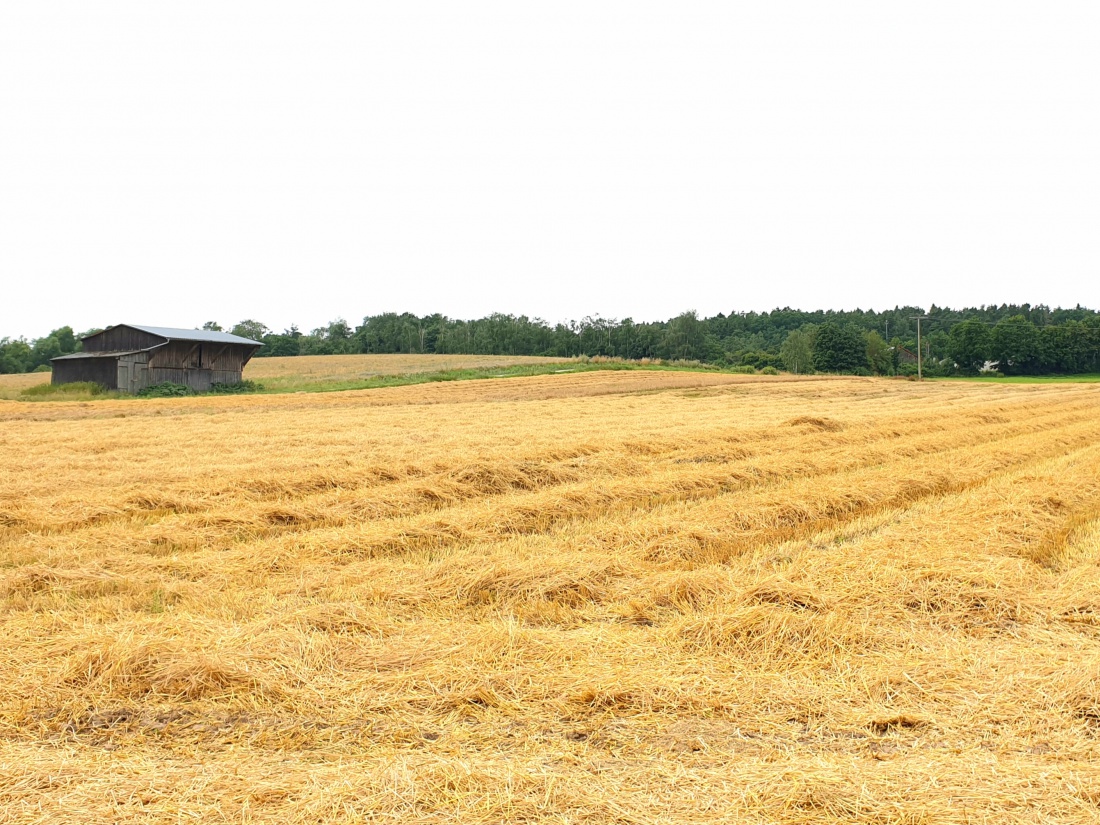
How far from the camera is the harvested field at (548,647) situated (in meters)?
3.86

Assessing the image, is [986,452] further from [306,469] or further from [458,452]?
[306,469]

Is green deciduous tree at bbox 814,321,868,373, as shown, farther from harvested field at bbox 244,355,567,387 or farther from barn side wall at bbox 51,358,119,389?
barn side wall at bbox 51,358,119,389

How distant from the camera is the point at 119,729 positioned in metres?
4.55

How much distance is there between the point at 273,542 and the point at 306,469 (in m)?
5.15

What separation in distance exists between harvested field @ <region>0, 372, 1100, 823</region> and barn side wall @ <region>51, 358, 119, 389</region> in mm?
44628

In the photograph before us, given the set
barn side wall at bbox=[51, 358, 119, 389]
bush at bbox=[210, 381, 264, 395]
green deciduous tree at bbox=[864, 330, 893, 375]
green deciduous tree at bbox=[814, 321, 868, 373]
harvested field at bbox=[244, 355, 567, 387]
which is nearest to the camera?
barn side wall at bbox=[51, 358, 119, 389]

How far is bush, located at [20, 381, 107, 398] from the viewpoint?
169 ft

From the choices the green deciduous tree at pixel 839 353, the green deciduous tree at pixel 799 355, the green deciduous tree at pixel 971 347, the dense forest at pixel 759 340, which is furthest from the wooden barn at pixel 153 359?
the green deciduous tree at pixel 971 347

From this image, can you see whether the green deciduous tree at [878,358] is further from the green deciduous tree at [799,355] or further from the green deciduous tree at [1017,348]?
the green deciduous tree at [1017,348]

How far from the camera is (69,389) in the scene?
172ft

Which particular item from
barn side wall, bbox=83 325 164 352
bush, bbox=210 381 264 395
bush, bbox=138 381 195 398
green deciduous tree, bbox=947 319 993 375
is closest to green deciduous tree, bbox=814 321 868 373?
green deciduous tree, bbox=947 319 993 375

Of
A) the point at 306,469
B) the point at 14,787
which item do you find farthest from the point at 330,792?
the point at 306,469

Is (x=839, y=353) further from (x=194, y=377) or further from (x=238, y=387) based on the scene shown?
(x=194, y=377)

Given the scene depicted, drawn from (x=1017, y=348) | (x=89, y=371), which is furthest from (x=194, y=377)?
(x=1017, y=348)
